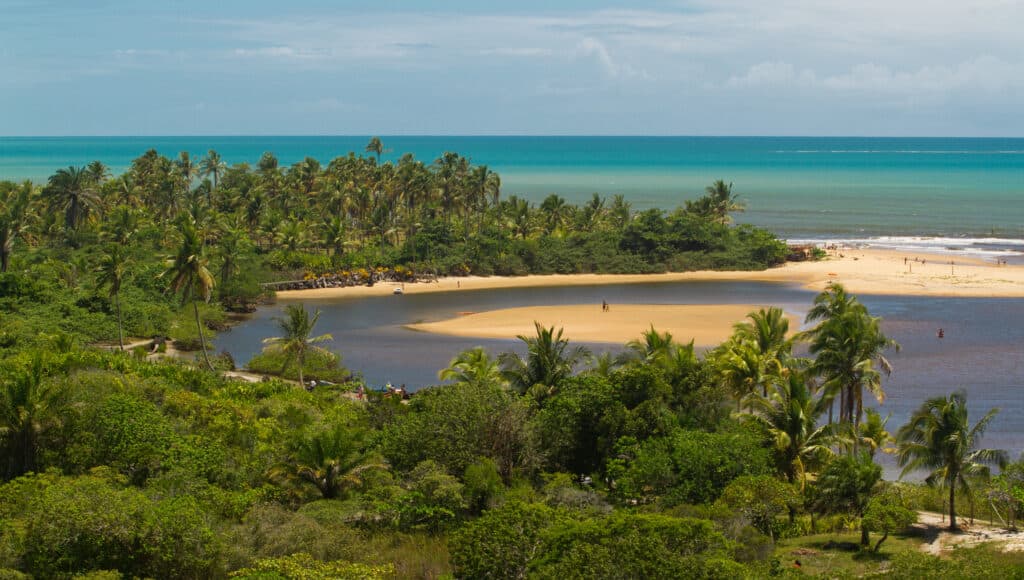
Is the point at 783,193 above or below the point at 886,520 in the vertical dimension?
above

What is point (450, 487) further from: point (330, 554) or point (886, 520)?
point (886, 520)

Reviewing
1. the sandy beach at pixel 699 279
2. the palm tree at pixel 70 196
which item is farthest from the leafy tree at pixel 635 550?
the palm tree at pixel 70 196

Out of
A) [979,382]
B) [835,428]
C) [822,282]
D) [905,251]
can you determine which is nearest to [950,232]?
[905,251]

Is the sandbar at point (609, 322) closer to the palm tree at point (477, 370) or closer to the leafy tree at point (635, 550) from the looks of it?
the palm tree at point (477, 370)

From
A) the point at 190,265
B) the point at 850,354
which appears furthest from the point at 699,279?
the point at 850,354

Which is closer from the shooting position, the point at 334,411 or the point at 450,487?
the point at 450,487

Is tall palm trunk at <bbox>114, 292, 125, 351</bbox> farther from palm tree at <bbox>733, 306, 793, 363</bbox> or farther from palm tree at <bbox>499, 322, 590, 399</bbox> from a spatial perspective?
palm tree at <bbox>733, 306, 793, 363</bbox>
